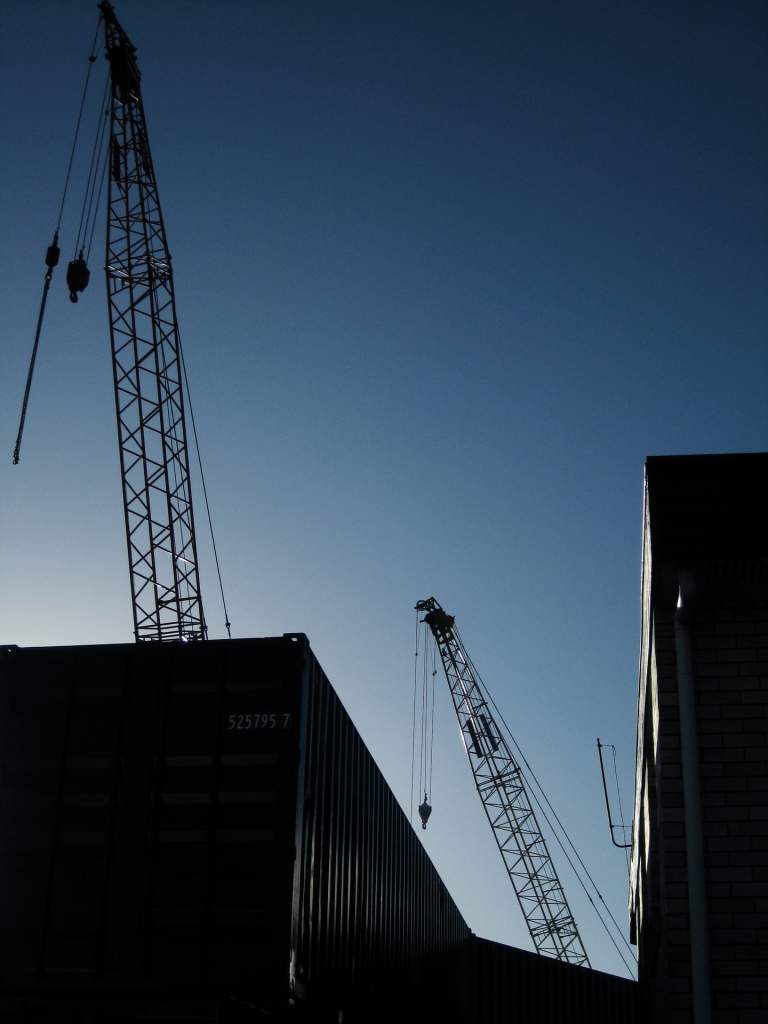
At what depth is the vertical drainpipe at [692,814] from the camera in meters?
9.82

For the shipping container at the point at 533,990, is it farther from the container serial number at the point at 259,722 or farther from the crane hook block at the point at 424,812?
the crane hook block at the point at 424,812

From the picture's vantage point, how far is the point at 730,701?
10.9m

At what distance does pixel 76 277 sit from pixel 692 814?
23.4 metres

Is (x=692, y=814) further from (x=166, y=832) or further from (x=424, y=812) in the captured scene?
(x=424, y=812)

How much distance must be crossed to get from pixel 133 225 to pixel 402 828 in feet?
80.1

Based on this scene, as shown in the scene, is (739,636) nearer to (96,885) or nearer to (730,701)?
(730,701)

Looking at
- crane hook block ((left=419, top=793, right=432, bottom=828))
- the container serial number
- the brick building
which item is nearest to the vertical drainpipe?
the brick building

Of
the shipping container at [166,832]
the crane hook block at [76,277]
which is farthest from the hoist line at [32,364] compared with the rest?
the shipping container at [166,832]

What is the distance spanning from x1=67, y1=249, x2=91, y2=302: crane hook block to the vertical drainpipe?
21.8 metres

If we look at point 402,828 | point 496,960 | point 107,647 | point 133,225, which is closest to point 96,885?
point 107,647

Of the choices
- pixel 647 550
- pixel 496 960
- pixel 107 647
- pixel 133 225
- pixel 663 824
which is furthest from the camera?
pixel 133 225

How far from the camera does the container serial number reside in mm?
10758

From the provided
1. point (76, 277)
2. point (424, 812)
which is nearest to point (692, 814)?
point (76, 277)

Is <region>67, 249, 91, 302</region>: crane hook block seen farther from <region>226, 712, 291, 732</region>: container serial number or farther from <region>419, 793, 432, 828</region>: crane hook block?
<region>419, 793, 432, 828</region>: crane hook block
